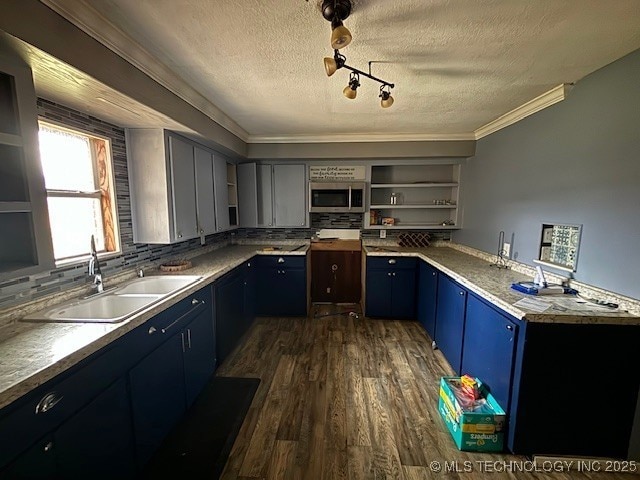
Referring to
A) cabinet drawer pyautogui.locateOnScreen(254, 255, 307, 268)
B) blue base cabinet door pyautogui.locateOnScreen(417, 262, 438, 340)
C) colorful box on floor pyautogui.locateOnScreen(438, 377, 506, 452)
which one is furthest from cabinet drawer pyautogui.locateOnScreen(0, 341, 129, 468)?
blue base cabinet door pyautogui.locateOnScreen(417, 262, 438, 340)

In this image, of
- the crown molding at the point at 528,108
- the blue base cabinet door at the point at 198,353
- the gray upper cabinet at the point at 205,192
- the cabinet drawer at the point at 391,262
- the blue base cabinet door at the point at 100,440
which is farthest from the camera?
the cabinet drawer at the point at 391,262

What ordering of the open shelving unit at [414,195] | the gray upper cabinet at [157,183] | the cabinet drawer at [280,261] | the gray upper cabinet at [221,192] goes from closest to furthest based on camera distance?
1. the gray upper cabinet at [157,183]
2. the gray upper cabinet at [221,192]
3. the cabinet drawer at [280,261]
4. the open shelving unit at [414,195]

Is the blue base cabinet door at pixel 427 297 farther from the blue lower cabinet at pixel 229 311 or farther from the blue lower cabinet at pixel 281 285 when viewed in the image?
the blue lower cabinet at pixel 229 311

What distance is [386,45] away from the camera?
1.60 meters

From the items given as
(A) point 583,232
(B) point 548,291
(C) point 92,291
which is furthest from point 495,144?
(C) point 92,291

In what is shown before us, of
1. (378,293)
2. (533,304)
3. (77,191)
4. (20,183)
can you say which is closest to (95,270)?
(77,191)

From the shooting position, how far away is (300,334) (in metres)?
3.25

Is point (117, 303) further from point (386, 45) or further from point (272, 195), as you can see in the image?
point (272, 195)

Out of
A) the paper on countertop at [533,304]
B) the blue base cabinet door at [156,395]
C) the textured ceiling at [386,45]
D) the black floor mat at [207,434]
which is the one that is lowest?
the black floor mat at [207,434]

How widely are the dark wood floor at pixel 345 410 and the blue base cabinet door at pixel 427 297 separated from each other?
0.16 meters

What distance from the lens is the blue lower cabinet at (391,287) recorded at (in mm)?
3512

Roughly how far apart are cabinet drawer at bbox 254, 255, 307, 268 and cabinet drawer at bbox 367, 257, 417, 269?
87 cm

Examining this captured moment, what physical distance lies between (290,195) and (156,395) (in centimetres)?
284

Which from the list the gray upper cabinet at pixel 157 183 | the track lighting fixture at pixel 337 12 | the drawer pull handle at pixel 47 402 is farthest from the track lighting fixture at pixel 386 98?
the drawer pull handle at pixel 47 402
